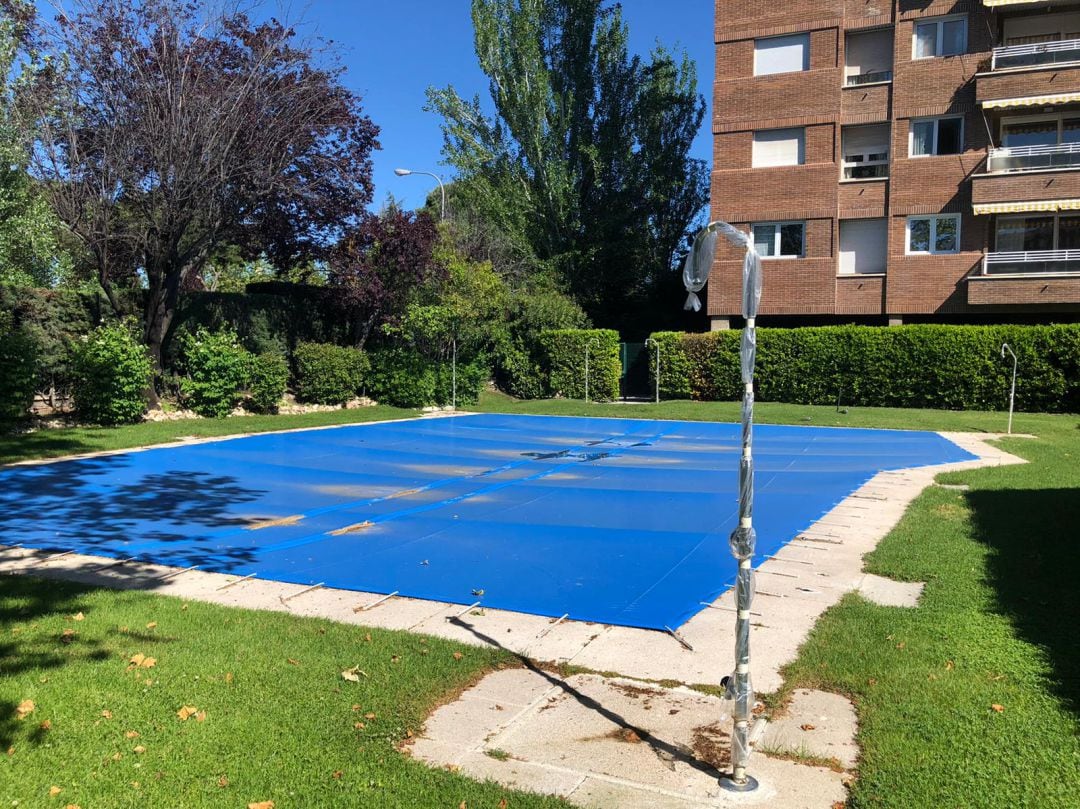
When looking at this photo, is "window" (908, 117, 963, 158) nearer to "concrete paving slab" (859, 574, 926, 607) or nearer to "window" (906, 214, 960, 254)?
"window" (906, 214, 960, 254)

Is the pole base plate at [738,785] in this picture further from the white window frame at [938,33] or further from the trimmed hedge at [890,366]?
the white window frame at [938,33]

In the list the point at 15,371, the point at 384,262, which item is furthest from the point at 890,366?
the point at 15,371

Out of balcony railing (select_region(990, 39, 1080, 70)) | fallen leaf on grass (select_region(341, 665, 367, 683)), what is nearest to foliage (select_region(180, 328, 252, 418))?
Answer: fallen leaf on grass (select_region(341, 665, 367, 683))

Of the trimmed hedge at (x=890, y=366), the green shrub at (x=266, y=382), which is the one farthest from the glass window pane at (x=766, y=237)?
the green shrub at (x=266, y=382)

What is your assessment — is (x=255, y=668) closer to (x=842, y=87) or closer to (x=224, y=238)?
(x=224, y=238)

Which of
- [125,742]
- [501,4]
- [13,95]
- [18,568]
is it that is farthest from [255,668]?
[501,4]

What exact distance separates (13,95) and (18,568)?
43.2 feet

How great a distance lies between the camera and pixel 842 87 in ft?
83.7

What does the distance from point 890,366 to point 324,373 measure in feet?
52.0

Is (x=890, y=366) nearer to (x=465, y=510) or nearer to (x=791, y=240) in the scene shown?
(x=791, y=240)

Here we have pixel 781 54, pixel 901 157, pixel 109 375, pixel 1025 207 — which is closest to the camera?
pixel 109 375

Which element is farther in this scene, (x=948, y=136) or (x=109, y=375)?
(x=948, y=136)

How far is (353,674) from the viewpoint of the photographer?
4.73 metres

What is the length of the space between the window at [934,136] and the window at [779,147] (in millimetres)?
3278
